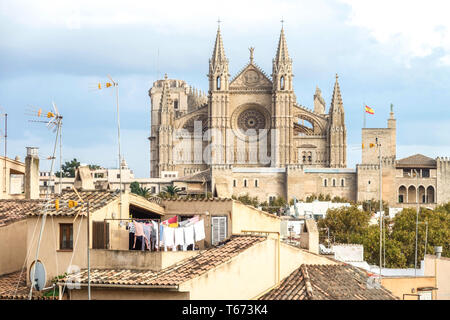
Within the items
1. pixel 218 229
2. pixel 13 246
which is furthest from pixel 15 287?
pixel 218 229

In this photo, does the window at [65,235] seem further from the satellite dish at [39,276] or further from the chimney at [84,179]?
the chimney at [84,179]

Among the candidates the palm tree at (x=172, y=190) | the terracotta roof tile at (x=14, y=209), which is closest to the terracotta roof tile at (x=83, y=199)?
the terracotta roof tile at (x=14, y=209)

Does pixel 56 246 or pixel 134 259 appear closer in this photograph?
pixel 134 259

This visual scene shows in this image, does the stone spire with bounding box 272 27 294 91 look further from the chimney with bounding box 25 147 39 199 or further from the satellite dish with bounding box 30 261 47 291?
the satellite dish with bounding box 30 261 47 291

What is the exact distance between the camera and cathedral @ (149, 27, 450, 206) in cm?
10156

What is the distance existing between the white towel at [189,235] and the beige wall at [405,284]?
5730 mm

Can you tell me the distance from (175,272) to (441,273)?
9.90 m

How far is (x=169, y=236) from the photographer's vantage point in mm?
17812

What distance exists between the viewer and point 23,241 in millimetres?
19672

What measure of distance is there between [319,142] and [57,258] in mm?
90781

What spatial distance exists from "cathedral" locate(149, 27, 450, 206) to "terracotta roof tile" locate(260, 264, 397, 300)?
80.7 m

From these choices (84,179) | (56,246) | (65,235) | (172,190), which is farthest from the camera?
(172,190)

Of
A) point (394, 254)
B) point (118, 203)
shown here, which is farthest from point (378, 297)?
point (394, 254)

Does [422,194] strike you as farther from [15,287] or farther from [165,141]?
[15,287]
